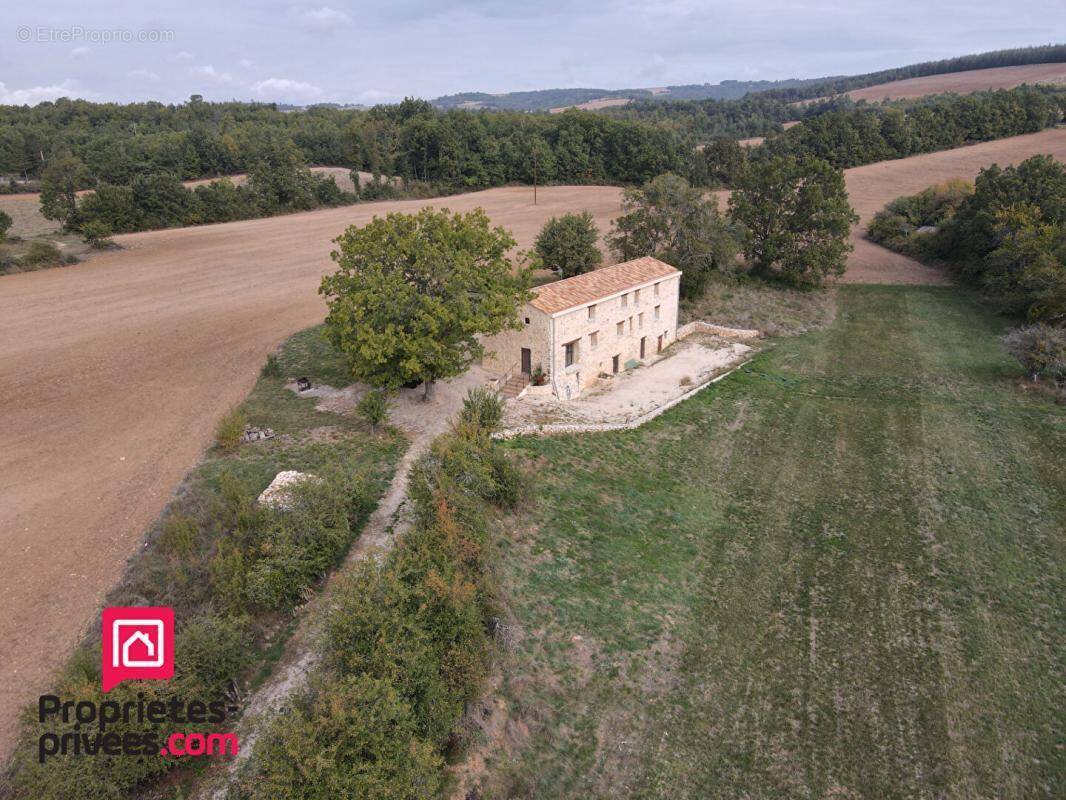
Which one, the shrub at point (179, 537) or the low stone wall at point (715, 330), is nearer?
the shrub at point (179, 537)

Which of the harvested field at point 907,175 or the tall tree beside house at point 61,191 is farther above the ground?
the tall tree beside house at point 61,191

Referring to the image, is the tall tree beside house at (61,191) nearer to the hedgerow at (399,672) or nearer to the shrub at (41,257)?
the shrub at (41,257)

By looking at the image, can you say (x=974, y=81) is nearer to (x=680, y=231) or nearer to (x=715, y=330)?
(x=680, y=231)

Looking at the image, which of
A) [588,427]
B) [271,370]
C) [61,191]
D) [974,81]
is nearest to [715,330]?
[588,427]

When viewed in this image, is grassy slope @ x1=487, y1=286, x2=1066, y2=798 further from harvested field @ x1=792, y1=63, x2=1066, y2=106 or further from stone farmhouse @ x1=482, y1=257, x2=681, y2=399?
harvested field @ x1=792, y1=63, x2=1066, y2=106

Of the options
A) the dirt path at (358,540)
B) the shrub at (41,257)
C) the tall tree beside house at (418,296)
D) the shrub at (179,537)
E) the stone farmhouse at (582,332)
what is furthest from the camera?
the shrub at (41,257)

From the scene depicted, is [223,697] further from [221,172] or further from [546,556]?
[221,172]

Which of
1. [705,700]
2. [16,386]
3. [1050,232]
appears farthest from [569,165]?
[705,700]

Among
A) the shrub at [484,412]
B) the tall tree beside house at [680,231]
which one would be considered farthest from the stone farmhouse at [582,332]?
the tall tree beside house at [680,231]
